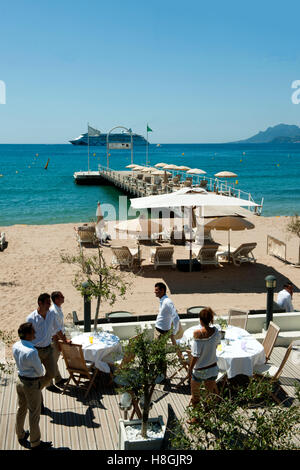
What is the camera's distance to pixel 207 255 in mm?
13312

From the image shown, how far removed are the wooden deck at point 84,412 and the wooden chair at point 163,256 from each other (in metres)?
6.96

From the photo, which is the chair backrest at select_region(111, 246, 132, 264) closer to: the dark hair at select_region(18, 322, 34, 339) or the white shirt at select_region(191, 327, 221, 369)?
the white shirt at select_region(191, 327, 221, 369)

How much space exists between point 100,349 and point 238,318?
96.4 inches

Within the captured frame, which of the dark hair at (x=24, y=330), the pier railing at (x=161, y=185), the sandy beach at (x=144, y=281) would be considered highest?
the pier railing at (x=161, y=185)

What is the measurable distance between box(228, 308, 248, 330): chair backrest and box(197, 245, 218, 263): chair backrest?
5.77 meters

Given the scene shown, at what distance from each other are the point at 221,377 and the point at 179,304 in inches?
185

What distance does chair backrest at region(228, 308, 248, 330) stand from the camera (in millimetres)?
7310

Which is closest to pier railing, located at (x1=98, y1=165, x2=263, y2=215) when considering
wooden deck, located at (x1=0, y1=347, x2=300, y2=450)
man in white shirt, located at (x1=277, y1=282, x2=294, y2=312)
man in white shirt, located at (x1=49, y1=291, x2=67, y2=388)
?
man in white shirt, located at (x1=277, y1=282, x2=294, y2=312)

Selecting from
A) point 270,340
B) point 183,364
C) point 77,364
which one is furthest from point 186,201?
point 77,364

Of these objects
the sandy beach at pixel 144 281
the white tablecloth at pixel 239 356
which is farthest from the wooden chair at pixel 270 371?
the sandy beach at pixel 144 281

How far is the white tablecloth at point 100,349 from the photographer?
6027mm

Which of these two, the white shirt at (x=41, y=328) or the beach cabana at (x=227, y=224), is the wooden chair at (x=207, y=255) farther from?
the white shirt at (x=41, y=328)

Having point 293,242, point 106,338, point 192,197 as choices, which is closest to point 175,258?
point 192,197

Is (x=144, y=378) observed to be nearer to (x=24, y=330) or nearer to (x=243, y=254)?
(x=24, y=330)
